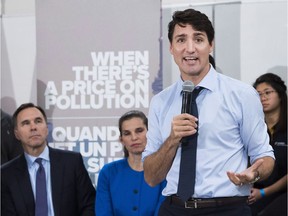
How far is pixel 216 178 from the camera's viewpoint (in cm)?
215

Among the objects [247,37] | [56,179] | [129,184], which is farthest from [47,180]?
[247,37]

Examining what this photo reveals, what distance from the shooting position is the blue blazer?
4055mm

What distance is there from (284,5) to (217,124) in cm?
234

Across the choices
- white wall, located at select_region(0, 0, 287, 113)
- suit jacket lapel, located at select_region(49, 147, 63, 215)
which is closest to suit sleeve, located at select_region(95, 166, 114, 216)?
suit jacket lapel, located at select_region(49, 147, 63, 215)

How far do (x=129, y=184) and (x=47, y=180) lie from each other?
2.28 feet

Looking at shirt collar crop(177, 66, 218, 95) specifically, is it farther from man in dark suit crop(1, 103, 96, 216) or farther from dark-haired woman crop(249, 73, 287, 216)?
man in dark suit crop(1, 103, 96, 216)

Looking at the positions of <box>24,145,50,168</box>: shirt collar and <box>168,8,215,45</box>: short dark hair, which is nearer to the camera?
<box>168,8,215,45</box>: short dark hair

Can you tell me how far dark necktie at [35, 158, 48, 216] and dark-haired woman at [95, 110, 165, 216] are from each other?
42 cm

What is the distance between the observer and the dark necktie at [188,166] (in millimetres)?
2131

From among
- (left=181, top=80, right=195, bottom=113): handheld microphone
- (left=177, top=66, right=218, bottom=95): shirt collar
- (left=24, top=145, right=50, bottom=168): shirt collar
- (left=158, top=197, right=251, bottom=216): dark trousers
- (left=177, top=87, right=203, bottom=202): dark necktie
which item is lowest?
(left=24, top=145, right=50, bottom=168): shirt collar

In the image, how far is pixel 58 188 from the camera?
4.11m

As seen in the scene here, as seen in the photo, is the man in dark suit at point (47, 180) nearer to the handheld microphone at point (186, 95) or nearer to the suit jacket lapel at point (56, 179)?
the suit jacket lapel at point (56, 179)

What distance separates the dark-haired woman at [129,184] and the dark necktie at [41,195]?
1.38 feet

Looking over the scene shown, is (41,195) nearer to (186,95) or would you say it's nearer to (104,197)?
(104,197)
